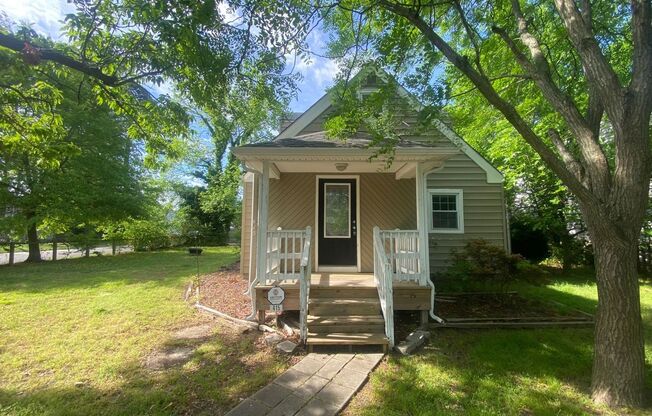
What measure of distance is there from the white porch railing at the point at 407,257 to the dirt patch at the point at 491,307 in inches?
38.0

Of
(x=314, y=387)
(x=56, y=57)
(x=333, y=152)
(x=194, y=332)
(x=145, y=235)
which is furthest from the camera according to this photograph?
(x=145, y=235)

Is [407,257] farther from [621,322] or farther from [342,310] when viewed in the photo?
[621,322]

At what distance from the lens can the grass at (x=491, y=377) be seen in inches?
115

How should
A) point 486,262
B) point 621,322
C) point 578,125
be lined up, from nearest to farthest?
point 621,322, point 578,125, point 486,262

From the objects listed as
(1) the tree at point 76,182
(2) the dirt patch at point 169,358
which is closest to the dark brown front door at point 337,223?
(2) the dirt patch at point 169,358

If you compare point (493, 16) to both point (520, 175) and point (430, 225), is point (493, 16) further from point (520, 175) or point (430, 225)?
point (520, 175)

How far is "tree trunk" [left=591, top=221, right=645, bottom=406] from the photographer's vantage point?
9.36 feet

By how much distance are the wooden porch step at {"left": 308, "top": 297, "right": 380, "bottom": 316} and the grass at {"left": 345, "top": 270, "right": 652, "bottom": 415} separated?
888 millimetres

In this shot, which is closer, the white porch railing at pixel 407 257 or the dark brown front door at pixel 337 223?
the white porch railing at pixel 407 257

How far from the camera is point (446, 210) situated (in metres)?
8.35

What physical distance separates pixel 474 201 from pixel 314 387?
684cm

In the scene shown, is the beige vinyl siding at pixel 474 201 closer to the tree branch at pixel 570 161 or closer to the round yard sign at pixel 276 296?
the tree branch at pixel 570 161

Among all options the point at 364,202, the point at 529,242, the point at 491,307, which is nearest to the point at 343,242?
the point at 364,202

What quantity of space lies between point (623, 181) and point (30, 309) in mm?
8800
